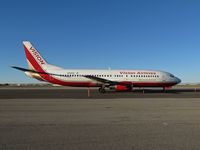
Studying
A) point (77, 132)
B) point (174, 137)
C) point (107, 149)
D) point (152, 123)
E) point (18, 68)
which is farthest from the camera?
point (18, 68)

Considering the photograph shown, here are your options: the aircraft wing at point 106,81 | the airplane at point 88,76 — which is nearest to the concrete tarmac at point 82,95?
the aircraft wing at point 106,81

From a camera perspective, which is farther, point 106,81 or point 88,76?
point 88,76

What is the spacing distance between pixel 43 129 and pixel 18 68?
3552 cm

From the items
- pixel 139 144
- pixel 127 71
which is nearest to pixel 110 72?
pixel 127 71

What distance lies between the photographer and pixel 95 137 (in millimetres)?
7523

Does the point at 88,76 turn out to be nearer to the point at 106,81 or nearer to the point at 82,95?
the point at 106,81

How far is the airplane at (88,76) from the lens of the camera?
4272 cm

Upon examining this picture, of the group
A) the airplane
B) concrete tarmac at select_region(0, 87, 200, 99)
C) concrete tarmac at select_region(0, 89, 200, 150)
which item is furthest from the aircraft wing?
concrete tarmac at select_region(0, 89, 200, 150)

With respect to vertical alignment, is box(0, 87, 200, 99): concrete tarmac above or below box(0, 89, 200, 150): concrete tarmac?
below

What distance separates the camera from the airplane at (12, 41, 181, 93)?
42719 millimetres

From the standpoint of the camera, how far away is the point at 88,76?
138 ft

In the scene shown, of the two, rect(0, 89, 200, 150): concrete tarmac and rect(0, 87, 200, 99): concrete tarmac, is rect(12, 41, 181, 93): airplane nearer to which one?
rect(0, 87, 200, 99): concrete tarmac

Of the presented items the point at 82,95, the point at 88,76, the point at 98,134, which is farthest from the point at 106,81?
the point at 98,134

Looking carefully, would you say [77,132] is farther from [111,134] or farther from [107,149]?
[107,149]
